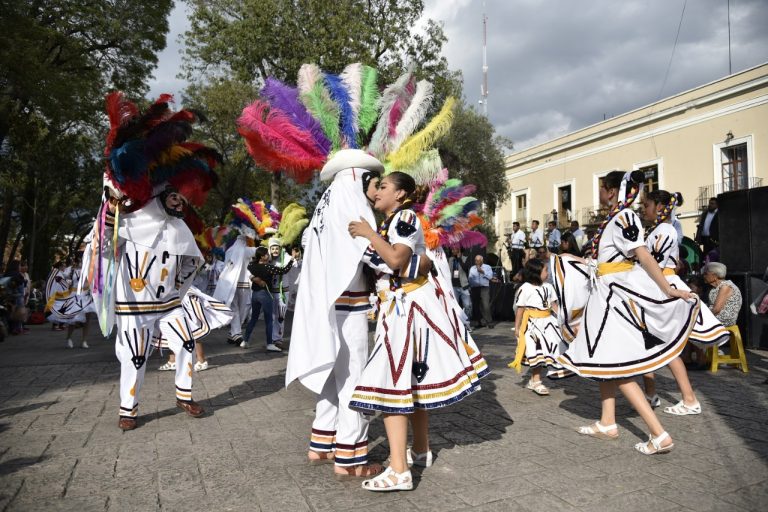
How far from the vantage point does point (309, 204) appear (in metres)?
25.0

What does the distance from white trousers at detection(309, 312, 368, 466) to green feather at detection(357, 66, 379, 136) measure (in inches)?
53.7

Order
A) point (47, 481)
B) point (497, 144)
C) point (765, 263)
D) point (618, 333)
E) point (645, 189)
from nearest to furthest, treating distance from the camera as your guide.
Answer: point (47, 481) → point (618, 333) → point (765, 263) → point (645, 189) → point (497, 144)

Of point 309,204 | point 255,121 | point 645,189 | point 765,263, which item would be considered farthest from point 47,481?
point 645,189

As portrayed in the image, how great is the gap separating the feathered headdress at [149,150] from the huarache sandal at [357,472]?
2.73 metres

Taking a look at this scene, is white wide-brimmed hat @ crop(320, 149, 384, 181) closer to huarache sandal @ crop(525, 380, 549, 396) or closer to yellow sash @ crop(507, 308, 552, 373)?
yellow sash @ crop(507, 308, 552, 373)

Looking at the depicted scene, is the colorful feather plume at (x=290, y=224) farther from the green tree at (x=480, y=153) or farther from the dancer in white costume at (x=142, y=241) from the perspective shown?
the green tree at (x=480, y=153)

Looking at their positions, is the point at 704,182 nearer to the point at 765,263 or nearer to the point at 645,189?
the point at 645,189

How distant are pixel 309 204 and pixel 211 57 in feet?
28.0

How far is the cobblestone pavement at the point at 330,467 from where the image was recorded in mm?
2941

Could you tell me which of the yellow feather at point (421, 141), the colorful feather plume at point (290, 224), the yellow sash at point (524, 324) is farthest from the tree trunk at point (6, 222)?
the yellow feather at point (421, 141)

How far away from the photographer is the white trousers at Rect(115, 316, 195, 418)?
4.39m

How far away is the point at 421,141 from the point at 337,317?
147 centimetres

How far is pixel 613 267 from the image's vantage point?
402cm

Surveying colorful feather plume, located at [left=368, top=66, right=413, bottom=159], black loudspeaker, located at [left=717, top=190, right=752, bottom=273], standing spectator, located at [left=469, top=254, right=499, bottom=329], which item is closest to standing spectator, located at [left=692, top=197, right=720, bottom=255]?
black loudspeaker, located at [left=717, top=190, right=752, bottom=273]
